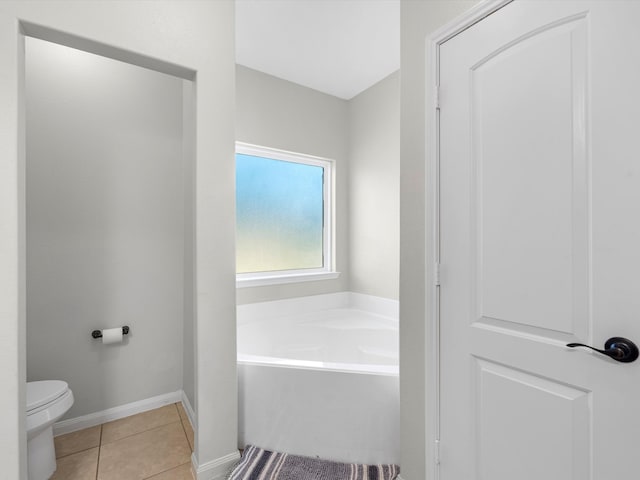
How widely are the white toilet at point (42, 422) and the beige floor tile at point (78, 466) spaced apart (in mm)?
54

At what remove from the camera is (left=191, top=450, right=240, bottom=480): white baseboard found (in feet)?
5.21

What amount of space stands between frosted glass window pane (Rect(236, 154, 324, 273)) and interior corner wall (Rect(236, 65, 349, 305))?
0.64 feet

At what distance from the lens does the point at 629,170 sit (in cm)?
86

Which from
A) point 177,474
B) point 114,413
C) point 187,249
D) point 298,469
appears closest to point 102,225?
point 187,249

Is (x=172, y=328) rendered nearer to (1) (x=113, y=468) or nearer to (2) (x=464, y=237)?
(1) (x=113, y=468)

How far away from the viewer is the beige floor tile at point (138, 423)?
203 cm

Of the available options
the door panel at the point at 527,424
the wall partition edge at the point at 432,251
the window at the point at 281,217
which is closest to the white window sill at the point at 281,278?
the window at the point at 281,217

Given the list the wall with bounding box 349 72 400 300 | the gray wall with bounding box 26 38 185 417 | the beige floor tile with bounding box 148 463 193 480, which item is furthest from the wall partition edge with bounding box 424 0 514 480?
the gray wall with bounding box 26 38 185 417

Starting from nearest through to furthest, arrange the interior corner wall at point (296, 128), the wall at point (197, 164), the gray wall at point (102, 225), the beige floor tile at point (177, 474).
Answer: the wall at point (197, 164) → the beige floor tile at point (177, 474) → the gray wall at point (102, 225) → the interior corner wall at point (296, 128)

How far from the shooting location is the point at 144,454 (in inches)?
72.2

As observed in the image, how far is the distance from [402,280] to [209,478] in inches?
55.2

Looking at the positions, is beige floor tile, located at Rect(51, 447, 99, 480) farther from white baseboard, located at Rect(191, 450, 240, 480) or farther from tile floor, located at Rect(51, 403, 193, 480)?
white baseboard, located at Rect(191, 450, 240, 480)

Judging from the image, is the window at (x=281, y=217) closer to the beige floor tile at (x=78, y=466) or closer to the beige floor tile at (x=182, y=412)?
the beige floor tile at (x=182, y=412)

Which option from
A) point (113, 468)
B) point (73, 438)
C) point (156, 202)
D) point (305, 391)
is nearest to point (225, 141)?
point (156, 202)
